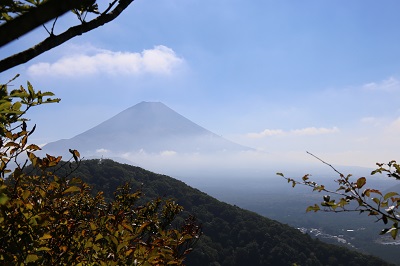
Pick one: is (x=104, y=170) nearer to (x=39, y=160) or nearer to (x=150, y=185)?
(x=150, y=185)

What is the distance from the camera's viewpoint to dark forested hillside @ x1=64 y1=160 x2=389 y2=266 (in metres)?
71.8

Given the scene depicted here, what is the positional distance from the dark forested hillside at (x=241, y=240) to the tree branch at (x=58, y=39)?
6545cm

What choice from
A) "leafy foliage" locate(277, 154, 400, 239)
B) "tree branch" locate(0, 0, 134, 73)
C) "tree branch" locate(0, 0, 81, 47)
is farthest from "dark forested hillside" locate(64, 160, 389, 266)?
"tree branch" locate(0, 0, 81, 47)

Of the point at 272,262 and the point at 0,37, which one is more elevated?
the point at 0,37

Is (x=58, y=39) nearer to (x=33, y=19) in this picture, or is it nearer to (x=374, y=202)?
(x=33, y=19)

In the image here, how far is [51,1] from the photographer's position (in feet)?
2.87

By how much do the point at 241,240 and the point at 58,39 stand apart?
83.0m

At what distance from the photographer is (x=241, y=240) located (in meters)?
78.8

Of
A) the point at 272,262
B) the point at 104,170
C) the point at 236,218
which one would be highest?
the point at 104,170

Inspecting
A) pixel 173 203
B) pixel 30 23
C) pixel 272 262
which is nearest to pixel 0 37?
pixel 30 23

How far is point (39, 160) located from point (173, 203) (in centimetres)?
541

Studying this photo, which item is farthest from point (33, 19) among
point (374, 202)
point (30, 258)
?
point (374, 202)

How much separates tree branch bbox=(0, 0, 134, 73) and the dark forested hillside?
65447mm

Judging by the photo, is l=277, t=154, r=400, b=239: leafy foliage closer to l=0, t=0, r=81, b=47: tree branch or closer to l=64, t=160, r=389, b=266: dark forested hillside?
l=0, t=0, r=81, b=47: tree branch
